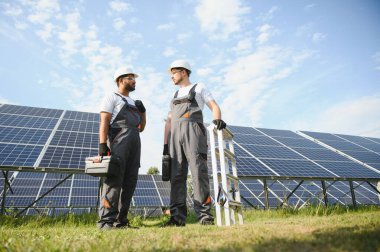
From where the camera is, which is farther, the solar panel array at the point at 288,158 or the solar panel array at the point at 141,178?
the solar panel array at the point at 288,158

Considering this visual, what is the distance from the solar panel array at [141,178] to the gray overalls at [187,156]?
3.81m

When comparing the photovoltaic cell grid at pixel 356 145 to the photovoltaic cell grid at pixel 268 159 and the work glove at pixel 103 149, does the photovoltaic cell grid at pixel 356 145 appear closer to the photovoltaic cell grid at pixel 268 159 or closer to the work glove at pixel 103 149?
the photovoltaic cell grid at pixel 268 159

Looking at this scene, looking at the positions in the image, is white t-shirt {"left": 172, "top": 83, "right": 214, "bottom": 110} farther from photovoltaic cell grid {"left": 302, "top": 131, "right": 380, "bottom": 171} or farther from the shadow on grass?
photovoltaic cell grid {"left": 302, "top": 131, "right": 380, "bottom": 171}

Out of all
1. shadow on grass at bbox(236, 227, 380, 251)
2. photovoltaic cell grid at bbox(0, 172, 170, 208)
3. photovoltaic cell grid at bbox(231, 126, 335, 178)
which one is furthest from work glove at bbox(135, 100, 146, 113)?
photovoltaic cell grid at bbox(0, 172, 170, 208)

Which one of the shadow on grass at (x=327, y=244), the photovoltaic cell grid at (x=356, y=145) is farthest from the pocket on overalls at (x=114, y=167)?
the photovoltaic cell grid at (x=356, y=145)

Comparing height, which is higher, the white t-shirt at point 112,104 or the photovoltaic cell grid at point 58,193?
the white t-shirt at point 112,104

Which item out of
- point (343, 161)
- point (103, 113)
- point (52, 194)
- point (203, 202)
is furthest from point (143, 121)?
point (343, 161)

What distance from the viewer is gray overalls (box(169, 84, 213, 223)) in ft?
12.4

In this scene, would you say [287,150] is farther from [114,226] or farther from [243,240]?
[243,240]

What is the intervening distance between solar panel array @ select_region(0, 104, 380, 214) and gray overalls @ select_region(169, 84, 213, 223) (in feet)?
12.5

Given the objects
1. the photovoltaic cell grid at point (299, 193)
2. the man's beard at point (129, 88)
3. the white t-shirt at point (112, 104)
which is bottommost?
the photovoltaic cell grid at point (299, 193)

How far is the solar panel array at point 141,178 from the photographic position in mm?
7984

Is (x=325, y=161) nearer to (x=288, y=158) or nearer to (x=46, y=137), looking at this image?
(x=288, y=158)

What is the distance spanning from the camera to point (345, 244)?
5.02 feet
